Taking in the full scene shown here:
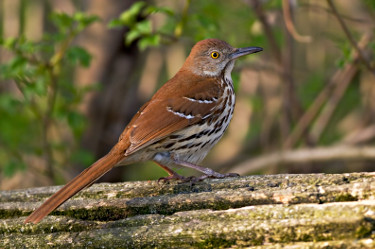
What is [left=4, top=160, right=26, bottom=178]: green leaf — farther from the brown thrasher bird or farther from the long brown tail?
the long brown tail

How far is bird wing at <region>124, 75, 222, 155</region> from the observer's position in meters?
3.65

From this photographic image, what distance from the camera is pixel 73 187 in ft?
9.25

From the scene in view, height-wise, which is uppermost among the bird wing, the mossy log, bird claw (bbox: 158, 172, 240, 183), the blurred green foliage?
the blurred green foliage

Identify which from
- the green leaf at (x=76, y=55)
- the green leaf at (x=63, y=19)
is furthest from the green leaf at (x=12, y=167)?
the green leaf at (x=63, y=19)

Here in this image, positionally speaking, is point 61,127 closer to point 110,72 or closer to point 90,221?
point 110,72

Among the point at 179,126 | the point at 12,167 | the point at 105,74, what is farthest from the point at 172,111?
the point at 105,74

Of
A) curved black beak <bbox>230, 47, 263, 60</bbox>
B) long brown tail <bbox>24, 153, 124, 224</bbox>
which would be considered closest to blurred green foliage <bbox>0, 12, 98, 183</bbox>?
curved black beak <bbox>230, 47, 263, 60</bbox>

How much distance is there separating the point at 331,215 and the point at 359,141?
14.9 feet

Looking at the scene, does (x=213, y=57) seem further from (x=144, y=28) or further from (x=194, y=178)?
(x=194, y=178)

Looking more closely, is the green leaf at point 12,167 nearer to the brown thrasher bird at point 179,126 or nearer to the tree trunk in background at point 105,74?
the tree trunk in background at point 105,74

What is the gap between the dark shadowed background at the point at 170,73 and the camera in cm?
505

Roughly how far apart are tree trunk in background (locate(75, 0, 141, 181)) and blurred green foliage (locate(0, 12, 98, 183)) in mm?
310

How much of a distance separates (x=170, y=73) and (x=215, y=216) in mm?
5497

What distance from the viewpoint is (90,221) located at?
8.55 ft
